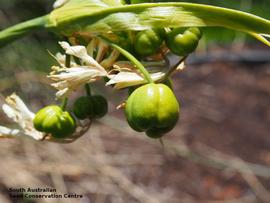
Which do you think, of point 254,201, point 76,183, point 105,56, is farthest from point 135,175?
point 105,56

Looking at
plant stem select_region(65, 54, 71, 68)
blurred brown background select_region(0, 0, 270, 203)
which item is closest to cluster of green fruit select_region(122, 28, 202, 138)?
plant stem select_region(65, 54, 71, 68)

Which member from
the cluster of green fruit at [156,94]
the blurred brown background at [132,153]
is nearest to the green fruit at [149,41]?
the cluster of green fruit at [156,94]

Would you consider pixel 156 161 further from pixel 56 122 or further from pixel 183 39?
pixel 183 39

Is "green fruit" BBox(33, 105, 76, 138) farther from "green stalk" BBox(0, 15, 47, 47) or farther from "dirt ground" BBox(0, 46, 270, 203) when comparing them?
"dirt ground" BBox(0, 46, 270, 203)

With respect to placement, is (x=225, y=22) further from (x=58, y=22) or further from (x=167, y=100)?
(x=58, y=22)

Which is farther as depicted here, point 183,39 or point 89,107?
point 89,107

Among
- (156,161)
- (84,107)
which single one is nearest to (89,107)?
(84,107)
